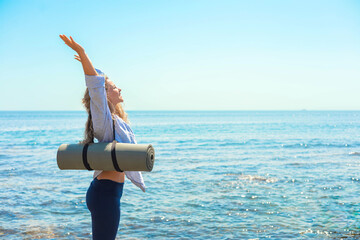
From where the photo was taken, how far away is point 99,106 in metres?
3.25

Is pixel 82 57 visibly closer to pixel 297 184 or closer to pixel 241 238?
pixel 241 238

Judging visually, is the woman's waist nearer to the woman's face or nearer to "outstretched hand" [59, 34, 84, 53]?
the woman's face

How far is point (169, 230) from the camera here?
7551mm

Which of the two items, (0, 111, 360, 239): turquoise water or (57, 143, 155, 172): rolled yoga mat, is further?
(0, 111, 360, 239): turquoise water

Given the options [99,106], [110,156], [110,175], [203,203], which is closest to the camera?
[110,156]

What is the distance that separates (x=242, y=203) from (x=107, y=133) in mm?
6952

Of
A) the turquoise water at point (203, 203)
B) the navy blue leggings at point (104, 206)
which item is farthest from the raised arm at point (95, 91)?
the turquoise water at point (203, 203)

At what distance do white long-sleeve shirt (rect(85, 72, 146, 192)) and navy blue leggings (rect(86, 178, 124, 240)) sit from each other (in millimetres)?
161

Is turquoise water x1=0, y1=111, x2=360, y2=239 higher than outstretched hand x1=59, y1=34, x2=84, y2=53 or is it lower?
lower

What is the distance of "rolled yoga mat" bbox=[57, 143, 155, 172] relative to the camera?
3141mm

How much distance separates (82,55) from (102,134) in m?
0.77

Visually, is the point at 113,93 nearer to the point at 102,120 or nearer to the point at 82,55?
the point at 102,120

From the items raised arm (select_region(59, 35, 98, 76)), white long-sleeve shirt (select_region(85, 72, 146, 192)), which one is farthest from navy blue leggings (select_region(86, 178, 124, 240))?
raised arm (select_region(59, 35, 98, 76))

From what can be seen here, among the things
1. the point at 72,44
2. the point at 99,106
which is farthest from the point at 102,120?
the point at 72,44
